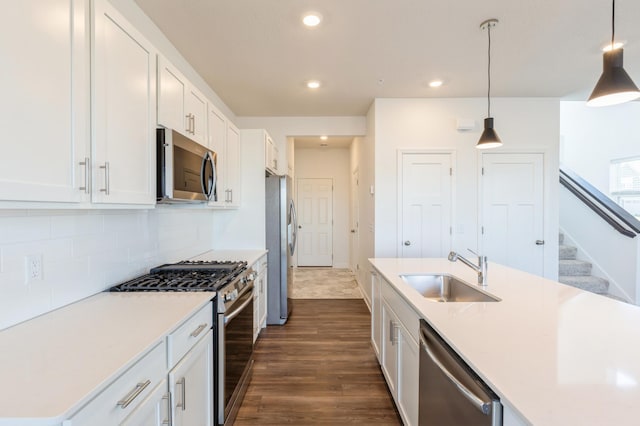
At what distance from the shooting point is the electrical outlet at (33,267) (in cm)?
127

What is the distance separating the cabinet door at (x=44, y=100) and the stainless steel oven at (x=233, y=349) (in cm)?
99

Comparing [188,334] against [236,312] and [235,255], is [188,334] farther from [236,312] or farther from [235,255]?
[235,255]

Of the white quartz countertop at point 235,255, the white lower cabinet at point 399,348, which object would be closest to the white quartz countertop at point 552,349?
→ the white lower cabinet at point 399,348

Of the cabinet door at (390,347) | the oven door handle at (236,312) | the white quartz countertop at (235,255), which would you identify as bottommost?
the cabinet door at (390,347)

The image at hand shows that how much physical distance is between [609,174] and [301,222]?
616 centimetres

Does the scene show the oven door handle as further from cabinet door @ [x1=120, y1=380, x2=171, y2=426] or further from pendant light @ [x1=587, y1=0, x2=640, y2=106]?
pendant light @ [x1=587, y1=0, x2=640, y2=106]

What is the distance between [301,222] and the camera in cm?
706

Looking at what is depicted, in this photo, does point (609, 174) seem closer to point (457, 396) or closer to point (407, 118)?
point (407, 118)

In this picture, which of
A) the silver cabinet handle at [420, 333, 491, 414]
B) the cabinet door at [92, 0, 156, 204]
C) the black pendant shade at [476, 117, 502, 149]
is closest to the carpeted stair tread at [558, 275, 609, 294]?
the black pendant shade at [476, 117, 502, 149]

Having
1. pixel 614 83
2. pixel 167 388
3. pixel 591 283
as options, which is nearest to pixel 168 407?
pixel 167 388

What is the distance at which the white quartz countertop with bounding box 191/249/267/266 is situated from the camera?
2.88m

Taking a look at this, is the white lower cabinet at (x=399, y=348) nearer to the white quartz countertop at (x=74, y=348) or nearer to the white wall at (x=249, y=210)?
the white quartz countertop at (x=74, y=348)

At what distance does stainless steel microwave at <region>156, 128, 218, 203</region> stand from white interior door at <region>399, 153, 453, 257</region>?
2.54 m

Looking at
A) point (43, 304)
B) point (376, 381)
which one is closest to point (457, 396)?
point (376, 381)
